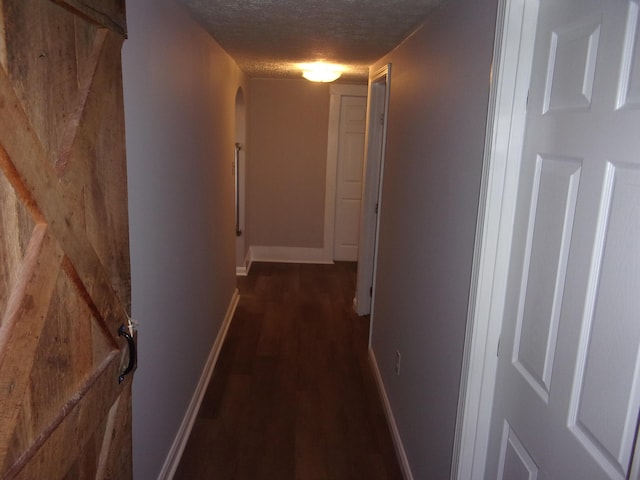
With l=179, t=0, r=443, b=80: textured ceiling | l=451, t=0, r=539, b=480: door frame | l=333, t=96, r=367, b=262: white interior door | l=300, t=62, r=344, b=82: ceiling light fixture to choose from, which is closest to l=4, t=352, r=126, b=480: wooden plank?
l=451, t=0, r=539, b=480: door frame

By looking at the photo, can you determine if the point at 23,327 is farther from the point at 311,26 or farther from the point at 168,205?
the point at 311,26

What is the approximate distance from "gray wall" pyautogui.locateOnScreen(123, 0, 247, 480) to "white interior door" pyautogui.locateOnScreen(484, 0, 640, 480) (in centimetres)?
125

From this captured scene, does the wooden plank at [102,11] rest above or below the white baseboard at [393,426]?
above

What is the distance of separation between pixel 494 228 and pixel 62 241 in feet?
3.65

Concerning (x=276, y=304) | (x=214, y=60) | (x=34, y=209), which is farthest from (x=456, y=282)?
(x=276, y=304)

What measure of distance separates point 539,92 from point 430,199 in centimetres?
85

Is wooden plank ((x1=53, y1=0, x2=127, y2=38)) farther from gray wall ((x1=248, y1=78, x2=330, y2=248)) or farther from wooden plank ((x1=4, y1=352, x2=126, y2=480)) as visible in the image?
gray wall ((x1=248, y1=78, x2=330, y2=248))

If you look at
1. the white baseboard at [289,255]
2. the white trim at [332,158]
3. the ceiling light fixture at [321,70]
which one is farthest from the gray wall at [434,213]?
the white baseboard at [289,255]

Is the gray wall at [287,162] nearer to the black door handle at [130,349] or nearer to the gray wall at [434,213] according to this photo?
the gray wall at [434,213]

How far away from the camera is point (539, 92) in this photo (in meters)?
1.23

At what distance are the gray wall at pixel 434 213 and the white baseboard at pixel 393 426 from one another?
6 cm

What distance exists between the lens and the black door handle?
4.21 feet

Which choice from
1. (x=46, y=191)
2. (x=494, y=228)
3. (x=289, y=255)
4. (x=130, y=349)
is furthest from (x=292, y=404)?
(x=289, y=255)

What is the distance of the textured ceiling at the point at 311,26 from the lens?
2.12 m
